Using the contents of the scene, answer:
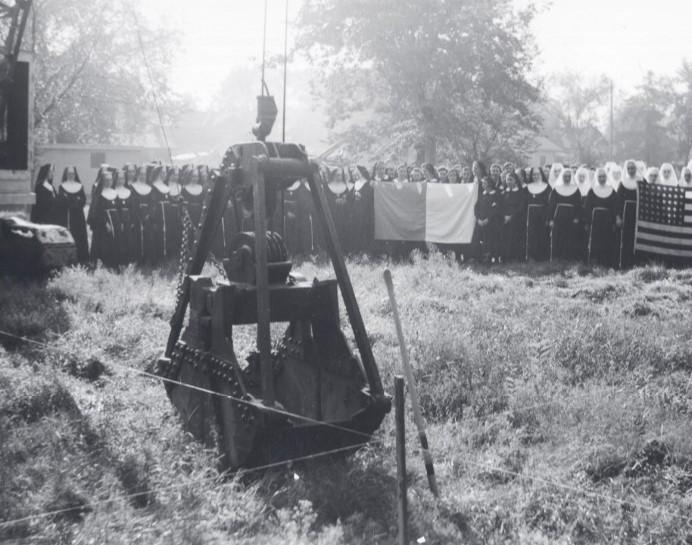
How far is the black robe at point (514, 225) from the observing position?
14.9 m

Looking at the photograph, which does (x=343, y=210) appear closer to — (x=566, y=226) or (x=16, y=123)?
(x=566, y=226)

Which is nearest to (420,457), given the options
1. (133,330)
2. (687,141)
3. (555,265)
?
(133,330)

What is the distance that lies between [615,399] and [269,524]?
312cm

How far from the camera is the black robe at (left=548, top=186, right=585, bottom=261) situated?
1448cm

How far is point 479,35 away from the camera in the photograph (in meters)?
35.3

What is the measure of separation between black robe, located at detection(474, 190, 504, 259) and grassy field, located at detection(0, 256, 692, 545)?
5.69 meters

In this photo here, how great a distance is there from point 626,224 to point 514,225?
2.02 m

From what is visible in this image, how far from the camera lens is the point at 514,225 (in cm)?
1495

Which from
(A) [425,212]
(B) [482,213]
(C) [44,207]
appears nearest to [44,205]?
(C) [44,207]

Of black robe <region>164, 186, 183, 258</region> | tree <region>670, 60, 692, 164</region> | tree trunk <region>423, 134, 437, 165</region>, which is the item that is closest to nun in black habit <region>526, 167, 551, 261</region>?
black robe <region>164, 186, 183, 258</region>

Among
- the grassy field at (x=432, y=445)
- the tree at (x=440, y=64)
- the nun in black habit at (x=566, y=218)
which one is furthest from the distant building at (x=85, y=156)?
the grassy field at (x=432, y=445)

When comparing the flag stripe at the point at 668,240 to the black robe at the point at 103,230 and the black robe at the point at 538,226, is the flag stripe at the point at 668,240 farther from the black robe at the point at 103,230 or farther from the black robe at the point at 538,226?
the black robe at the point at 103,230

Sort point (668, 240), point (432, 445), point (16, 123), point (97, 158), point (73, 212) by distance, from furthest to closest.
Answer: point (97, 158)
point (73, 212)
point (668, 240)
point (16, 123)
point (432, 445)

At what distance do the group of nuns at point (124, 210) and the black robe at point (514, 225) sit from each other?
5.81m
